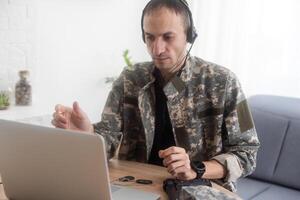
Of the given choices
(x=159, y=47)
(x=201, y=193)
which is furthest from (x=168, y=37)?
(x=201, y=193)

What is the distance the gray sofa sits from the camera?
2021mm

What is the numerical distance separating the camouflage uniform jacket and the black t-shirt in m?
0.02

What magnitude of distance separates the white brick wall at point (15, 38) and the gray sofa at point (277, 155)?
145cm

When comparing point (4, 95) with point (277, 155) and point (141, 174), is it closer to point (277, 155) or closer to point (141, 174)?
point (141, 174)

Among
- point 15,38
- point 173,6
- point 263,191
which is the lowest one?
point 263,191

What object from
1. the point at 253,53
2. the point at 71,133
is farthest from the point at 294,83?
the point at 71,133

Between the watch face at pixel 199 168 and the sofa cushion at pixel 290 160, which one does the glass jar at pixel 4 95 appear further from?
the sofa cushion at pixel 290 160

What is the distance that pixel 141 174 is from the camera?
1.23 meters

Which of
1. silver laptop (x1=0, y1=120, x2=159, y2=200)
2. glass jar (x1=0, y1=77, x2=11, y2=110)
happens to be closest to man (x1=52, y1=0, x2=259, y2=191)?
silver laptop (x1=0, y1=120, x2=159, y2=200)

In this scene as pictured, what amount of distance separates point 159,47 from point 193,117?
27 centimetres

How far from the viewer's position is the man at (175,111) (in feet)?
4.15

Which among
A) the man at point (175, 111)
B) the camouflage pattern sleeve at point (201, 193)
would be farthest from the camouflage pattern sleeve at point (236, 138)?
the camouflage pattern sleeve at point (201, 193)

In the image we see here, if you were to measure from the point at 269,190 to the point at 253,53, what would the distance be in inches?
38.4

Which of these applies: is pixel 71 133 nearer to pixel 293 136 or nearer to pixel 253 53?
pixel 293 136
